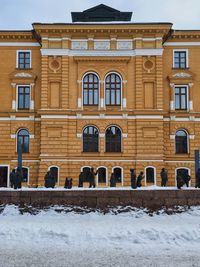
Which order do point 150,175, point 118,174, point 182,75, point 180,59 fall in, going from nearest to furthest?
point 150,175 → point 118,174 → point 182,75 → point 180,59

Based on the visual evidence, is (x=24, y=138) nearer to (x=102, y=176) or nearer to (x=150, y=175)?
(x=102, y=176)

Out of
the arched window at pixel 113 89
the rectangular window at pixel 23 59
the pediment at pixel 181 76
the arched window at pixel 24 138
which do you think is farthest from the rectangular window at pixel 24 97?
the pediment at pixel 181 76

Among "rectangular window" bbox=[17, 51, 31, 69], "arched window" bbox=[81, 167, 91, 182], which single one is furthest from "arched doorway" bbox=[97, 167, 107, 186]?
"rectangular window" bbox=[17, 51, 31, 69]

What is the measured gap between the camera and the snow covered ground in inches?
697

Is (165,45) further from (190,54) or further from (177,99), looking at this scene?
(177,99)

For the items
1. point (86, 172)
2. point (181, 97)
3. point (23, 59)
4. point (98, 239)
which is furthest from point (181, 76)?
point (98, 239)

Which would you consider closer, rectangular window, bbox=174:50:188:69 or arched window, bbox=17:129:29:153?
arched window, bbox=17:129:29:153

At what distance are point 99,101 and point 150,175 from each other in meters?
7.43

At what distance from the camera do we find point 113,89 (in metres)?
40.2

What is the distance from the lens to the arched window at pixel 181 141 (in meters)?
40.7

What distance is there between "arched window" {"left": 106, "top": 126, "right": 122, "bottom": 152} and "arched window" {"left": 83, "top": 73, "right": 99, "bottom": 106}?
2.75m

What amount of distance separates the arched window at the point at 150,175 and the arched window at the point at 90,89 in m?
7.21

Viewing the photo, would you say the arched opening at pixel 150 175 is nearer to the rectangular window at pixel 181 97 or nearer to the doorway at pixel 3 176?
the rectangular window at pixel 181 97

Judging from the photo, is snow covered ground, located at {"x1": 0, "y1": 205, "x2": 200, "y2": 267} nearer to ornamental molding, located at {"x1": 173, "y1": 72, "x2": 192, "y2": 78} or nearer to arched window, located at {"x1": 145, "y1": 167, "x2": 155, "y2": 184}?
arched window, located at {"x1": 145, "y1": 167, "x2": 155, "y2": 184}
